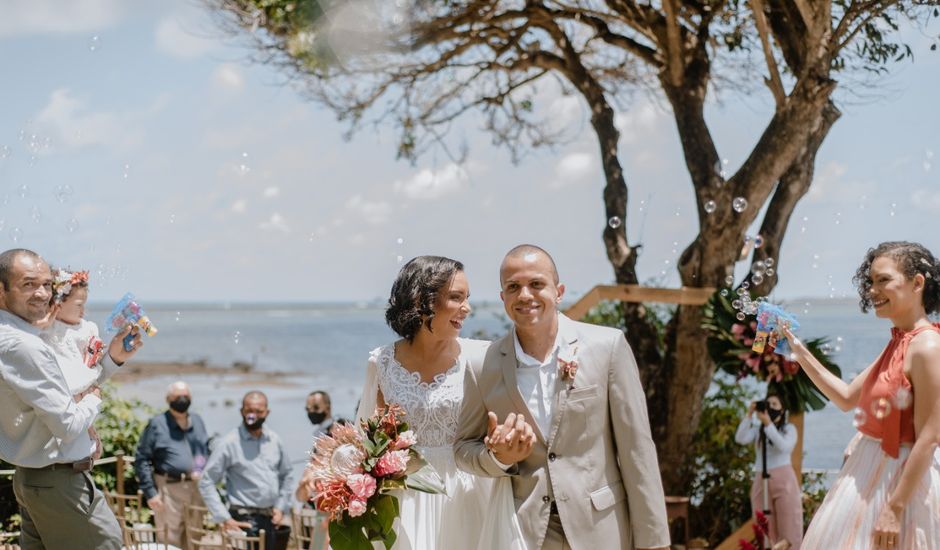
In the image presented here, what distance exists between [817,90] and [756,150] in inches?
26.3

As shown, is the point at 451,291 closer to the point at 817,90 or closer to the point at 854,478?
the point at 854,478

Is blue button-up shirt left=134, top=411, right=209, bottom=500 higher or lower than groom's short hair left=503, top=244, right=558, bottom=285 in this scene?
lower

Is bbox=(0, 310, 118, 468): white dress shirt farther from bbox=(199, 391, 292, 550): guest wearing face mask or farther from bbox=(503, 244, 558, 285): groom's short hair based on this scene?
bbox=(199, 391, 292, 550): guest wearing face mask

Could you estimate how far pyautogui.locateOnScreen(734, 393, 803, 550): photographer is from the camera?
711 cm

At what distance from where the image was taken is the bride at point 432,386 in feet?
13.4

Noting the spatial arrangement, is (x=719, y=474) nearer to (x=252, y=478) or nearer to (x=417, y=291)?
(x=252, y=478)

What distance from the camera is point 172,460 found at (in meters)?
7.86

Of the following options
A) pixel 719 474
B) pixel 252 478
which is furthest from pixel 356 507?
pixel 719 474

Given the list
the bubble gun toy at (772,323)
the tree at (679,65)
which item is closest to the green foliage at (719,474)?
the tree at (679,65)

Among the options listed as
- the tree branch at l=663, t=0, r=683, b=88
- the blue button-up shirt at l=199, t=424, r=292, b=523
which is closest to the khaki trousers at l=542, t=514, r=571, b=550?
the blue button-up shirt at l=199, t=424, r=292, b=523

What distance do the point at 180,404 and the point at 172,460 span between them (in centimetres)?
41

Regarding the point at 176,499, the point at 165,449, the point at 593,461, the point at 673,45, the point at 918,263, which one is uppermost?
the point at 673,45

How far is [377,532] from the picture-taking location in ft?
12.4

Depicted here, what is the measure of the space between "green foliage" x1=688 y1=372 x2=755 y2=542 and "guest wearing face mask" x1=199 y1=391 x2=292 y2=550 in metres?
3.39
